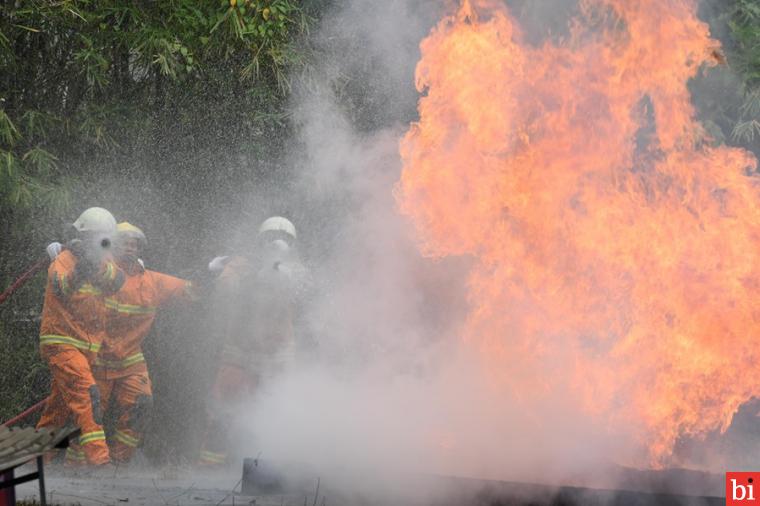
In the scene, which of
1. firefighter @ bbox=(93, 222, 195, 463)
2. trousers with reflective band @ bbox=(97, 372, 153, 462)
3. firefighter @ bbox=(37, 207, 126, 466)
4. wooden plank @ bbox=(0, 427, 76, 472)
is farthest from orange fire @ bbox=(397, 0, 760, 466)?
wooden plank @ bbox=(0, 427, 76, 472)

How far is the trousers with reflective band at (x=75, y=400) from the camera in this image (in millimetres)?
6699

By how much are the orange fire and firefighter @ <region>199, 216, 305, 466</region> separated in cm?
163

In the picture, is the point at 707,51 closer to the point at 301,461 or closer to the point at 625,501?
the point at 625,501

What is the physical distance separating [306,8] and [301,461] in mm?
4589

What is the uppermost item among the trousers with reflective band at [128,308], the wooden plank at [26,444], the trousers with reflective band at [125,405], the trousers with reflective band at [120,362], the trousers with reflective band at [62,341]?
the trousers with reflective band at [128,308]

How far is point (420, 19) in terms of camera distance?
7973 mm

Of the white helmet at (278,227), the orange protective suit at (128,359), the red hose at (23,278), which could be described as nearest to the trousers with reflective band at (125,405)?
the orange protective suit at (128,359)

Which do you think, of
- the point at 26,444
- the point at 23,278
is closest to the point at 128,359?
the point at 23,278

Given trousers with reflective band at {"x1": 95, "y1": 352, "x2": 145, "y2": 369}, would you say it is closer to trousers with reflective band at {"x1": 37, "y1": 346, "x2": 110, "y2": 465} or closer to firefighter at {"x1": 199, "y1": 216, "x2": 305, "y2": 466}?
trousers with reflective band at {"x1": 37, "y1": 346, "x2": 110, "y2": 465}

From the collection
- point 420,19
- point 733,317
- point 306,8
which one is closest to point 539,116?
point 733,317

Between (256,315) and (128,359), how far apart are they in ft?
3.51

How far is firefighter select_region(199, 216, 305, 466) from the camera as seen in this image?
7.28m

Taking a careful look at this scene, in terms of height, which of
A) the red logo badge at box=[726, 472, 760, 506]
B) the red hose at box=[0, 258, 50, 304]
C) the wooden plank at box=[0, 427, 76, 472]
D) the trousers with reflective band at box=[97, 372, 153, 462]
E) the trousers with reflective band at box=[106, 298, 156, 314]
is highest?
the red hose at box=[0, 258, 50, 304]

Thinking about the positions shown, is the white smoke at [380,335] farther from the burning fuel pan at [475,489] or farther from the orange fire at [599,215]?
the orange fire at [599,215]
